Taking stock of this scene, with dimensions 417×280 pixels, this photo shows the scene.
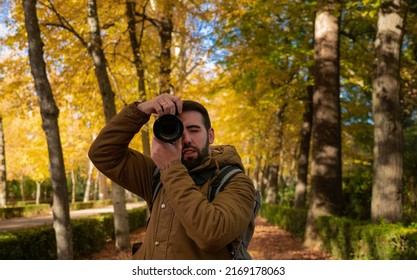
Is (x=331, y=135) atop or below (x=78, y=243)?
atop

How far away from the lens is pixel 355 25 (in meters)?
17.9

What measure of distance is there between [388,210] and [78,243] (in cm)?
803

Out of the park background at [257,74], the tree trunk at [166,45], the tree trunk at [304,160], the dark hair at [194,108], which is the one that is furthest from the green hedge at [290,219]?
the dark hair at [194,108]

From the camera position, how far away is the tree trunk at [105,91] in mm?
11039

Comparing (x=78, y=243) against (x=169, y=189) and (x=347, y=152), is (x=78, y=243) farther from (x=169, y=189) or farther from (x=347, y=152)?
(x=347, y=152)

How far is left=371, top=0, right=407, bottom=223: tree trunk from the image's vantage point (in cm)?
893

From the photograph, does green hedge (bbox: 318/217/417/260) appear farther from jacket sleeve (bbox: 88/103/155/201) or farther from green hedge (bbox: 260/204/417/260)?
jacket sleeve (bbox: 88/103/155/201)

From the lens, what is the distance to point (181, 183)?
208 cm

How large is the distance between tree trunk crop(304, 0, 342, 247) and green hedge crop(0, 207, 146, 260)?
244 inches

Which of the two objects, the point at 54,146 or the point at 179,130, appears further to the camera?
the point at 54,146

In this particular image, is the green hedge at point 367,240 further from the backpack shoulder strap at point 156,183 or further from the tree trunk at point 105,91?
the backpack shoulder strap at point 156,183

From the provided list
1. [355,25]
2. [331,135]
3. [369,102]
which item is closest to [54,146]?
[331,135]

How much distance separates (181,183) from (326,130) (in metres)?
11.5

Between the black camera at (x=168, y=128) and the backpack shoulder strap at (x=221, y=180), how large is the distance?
0.91 ft
